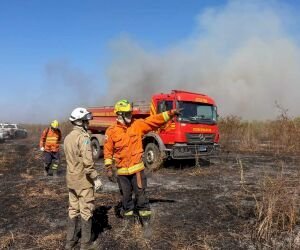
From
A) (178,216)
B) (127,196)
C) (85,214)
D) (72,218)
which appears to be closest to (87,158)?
(85,214)

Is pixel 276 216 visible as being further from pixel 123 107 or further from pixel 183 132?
pixel 183 132

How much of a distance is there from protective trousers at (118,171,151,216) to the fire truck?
6160mm

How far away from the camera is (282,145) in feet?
65.1

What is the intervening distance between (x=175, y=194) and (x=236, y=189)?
1517 mm

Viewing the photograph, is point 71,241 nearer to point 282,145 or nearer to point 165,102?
point 165,102

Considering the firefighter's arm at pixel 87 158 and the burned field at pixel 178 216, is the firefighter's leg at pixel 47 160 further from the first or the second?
the firefighter's arm at pixel 87 158

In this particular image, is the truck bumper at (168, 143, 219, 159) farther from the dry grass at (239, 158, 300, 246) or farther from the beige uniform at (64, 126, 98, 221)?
the beige uniform at (64, 126, 98, 221)

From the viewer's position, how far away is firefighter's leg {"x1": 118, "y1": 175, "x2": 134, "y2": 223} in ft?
20.7

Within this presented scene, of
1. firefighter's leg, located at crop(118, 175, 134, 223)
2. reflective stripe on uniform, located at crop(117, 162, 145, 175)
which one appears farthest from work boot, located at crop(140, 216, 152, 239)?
reflective stripe on uniform, located at crop(117, 162, 145, 175)

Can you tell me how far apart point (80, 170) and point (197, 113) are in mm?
8065

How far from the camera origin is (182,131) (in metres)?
12.5

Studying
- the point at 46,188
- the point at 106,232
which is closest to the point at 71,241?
the point at 106,232

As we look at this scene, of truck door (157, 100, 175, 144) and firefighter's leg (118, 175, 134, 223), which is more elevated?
truck door (157, 100, 175, 144)


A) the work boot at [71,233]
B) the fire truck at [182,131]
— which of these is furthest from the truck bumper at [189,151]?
the work boot at [71,233]
